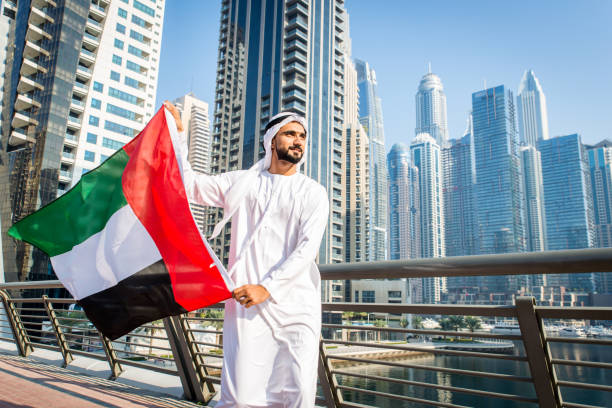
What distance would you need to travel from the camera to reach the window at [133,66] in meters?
59.7

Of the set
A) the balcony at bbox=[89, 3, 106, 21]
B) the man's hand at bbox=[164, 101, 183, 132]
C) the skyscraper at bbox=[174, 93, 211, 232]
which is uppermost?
the skyscraper at bbox=[174, 93, 211, 232]

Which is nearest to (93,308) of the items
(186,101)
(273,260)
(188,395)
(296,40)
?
(273,260)

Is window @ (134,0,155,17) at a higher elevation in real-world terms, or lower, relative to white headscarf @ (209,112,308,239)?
higher

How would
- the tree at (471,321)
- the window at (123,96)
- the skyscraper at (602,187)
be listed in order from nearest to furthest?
1. the tree at (471,321)
2. the window at (123,96)
3. the skyscraper at (602,187)

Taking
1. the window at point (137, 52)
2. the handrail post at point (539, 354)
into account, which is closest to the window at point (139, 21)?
the window at point (137, 52)

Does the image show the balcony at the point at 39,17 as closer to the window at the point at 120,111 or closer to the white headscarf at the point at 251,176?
the window at the point at 120,111

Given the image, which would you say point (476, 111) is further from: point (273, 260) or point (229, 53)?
point (273, 260)

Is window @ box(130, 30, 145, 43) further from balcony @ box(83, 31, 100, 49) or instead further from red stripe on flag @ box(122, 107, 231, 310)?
red stripe on flag @ box(122, 107, 231, 310)

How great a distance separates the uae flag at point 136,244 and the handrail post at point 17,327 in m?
3.87

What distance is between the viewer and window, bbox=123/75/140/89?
59375mm

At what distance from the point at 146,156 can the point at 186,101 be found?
572 feet

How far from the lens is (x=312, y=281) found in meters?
2.25

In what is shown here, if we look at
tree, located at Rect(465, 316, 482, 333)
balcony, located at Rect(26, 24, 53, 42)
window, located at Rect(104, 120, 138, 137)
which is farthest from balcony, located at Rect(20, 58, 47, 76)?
tree, located at Rect(465, 316, 482, 333)

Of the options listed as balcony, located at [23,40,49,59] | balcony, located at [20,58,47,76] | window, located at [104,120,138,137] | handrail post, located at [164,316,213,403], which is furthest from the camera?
window, located at [104,120,138,137]
